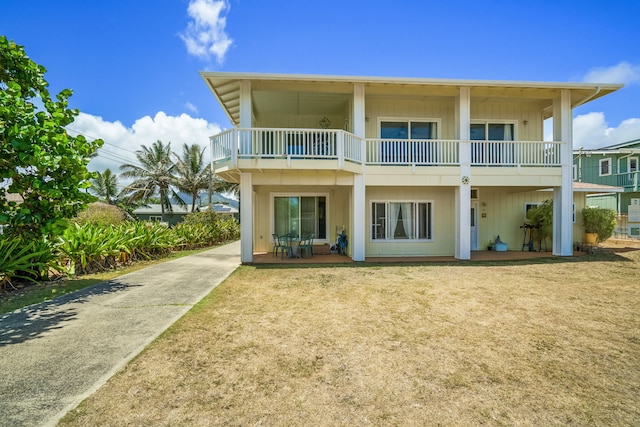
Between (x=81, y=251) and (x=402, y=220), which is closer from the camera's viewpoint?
(x=81, y=251)

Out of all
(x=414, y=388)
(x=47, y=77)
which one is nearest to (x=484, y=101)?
(x=414, y=388)

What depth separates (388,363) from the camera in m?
3.51

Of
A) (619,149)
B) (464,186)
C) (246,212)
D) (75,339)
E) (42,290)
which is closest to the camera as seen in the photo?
(75,339)

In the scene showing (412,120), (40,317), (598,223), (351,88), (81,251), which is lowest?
(40,317)

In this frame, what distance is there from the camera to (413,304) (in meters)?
5.83

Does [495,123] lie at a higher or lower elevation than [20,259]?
higher

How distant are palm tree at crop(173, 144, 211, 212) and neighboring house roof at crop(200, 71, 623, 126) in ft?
64.1

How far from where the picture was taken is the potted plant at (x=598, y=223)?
13094 millimetres

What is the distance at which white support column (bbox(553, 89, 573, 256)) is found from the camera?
446 inches

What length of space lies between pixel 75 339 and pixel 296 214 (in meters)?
9.94

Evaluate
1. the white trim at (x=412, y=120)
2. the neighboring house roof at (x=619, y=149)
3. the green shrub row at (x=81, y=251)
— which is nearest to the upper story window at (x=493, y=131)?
the white trim at (x=412, y=120)

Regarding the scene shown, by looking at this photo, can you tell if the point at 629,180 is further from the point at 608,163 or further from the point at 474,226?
the point at 474,226

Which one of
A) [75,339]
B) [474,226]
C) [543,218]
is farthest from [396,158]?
[75,339]

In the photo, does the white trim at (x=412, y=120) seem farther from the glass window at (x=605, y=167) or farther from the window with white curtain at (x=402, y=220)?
the glass window at (x=605, y=167)
